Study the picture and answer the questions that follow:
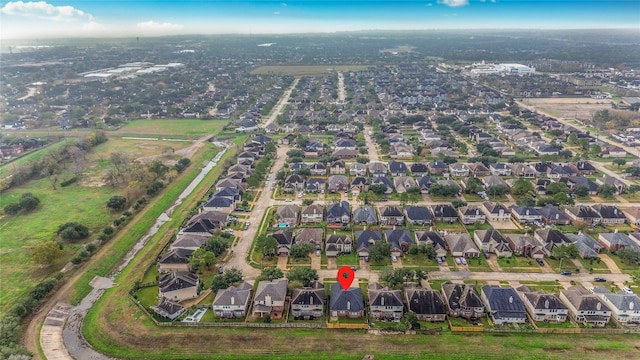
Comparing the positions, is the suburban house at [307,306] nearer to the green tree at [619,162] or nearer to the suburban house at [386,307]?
the suburban house at [386,307]

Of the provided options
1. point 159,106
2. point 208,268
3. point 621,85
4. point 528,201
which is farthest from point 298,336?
point 621,85

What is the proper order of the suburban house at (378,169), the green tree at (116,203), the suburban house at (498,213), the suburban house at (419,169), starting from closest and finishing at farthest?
the suburban house at (498,213)
the green tree at (116,203)
the suburban house at (378,169)
the suburban house at (419,169)

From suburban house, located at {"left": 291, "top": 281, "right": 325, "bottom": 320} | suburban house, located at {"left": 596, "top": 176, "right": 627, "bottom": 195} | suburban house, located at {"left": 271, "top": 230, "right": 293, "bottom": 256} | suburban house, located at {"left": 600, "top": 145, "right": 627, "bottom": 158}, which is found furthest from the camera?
suburban house, located at {"left": 600, "top": 145, "right": 627, "bottom": 158}

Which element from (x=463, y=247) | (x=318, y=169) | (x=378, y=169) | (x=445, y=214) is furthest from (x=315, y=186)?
(x=463, y=247)

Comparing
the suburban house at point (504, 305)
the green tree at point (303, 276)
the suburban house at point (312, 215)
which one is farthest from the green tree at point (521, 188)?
the green tree at point (303, 276)

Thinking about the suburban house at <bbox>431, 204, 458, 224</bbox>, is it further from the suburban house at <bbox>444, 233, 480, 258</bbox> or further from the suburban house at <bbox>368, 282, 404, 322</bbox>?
the suburban house at <bbox>368, 282, 404, 322</bbox>

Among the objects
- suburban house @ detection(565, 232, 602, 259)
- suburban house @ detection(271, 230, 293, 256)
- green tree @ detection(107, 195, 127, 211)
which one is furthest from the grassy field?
suburban house @ detection(565, 232, 602, 259)

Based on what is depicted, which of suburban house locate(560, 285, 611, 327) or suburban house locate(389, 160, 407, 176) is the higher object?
suburban house locate(389, 160, 407, 176)

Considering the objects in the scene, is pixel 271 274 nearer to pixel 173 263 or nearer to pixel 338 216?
pixel 173 263
